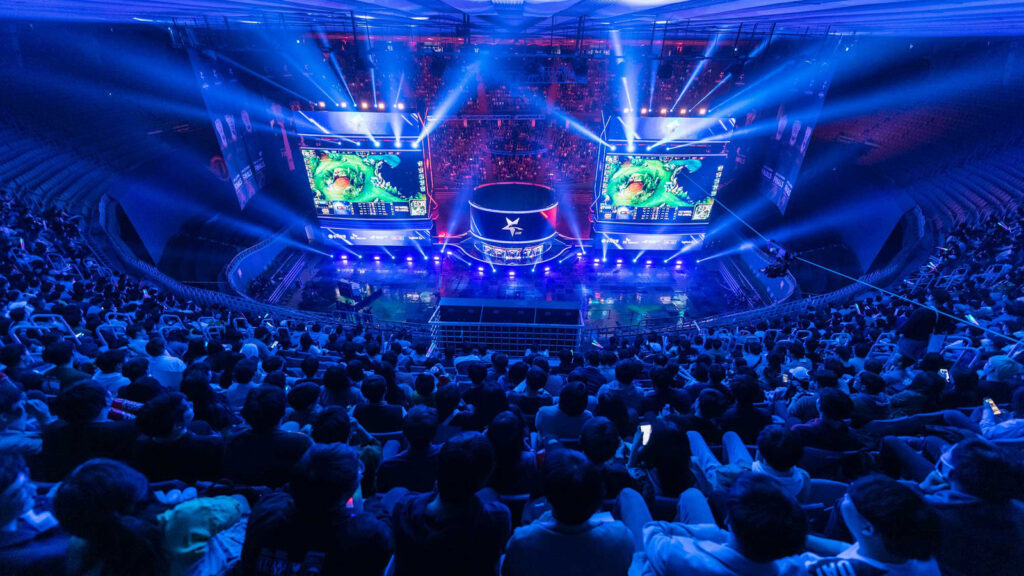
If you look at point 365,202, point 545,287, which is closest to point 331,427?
point 545,287

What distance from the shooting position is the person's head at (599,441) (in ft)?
8.67

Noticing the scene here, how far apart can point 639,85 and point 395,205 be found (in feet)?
33.6

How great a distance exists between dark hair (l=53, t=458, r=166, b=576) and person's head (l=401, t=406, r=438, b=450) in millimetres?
1353

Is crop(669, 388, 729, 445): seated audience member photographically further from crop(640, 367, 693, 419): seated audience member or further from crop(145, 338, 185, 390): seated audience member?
crop(145, 338, 185, 390): seated audience member

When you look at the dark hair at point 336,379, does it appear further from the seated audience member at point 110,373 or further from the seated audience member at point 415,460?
the seated audience member at point 110,373

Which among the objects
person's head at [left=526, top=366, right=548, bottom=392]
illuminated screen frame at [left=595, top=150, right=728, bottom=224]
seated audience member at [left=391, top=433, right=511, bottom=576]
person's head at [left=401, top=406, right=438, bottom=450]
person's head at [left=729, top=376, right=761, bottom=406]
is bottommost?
seated audience member at [left=391, top=433, right=511, bottom=576]

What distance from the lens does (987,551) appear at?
201 cm

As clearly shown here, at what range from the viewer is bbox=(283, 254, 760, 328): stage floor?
49.9 feet

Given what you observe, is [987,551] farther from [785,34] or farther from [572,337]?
[785,34]

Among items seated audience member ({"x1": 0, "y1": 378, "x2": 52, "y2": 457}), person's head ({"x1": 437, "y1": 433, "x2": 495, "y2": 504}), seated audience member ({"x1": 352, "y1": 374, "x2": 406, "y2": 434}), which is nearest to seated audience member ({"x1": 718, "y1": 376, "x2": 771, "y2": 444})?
person's head ({"x1": 437, "y1": 433, "x2": 495, "y2": 504})

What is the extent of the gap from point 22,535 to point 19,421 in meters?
1.60

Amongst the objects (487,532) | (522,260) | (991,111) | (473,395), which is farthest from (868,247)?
(487,532)

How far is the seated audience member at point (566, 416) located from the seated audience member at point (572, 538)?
1.37 m

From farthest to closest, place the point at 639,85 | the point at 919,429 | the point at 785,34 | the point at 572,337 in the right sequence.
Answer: the point at 639,85
the point at 785,34
the point at 572,337
the point at 919,429
